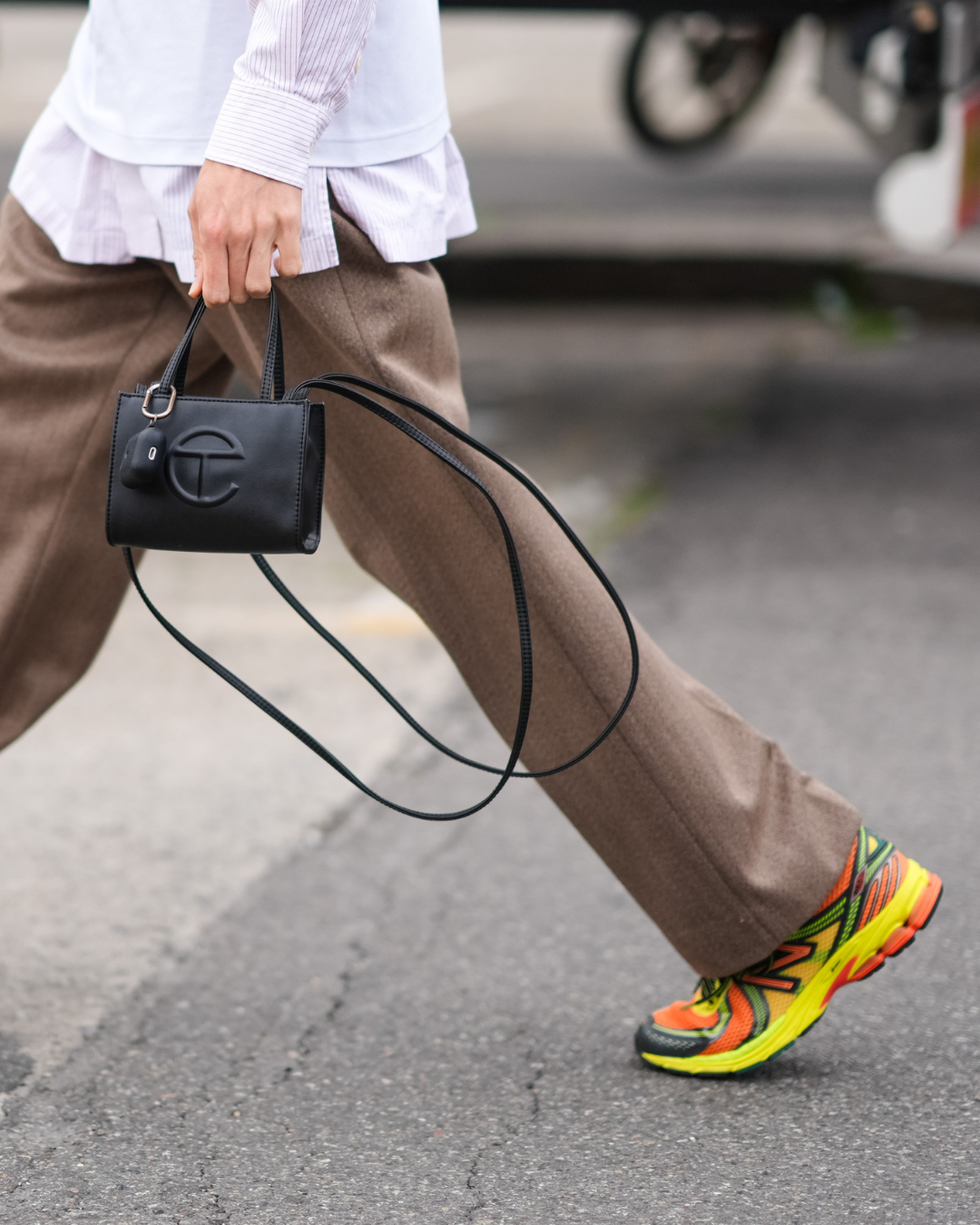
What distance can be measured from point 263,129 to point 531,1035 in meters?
1.12

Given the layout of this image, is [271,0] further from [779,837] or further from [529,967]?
[529,967]

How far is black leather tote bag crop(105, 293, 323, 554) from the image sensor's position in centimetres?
160

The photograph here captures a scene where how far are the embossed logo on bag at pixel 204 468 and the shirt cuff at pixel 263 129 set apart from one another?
252 millimetres

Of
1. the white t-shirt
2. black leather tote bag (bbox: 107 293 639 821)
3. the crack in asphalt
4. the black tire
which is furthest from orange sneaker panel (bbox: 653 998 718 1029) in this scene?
the black tire

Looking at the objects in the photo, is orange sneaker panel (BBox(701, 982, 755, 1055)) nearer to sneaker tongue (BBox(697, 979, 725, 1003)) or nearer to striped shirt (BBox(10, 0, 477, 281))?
sneaker tongue (BBox(697, 979, 725, 1003))

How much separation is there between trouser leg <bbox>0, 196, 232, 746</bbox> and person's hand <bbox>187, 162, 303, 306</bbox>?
0.29 m

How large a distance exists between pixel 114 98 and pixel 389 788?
134 centimetres

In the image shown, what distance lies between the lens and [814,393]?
18.8 ft

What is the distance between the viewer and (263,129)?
159cm

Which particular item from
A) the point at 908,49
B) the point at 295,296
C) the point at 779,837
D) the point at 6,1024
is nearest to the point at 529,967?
the point at 779,837

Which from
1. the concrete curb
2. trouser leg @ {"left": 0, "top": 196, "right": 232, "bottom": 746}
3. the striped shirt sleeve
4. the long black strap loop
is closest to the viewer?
the striped shirt sleeve

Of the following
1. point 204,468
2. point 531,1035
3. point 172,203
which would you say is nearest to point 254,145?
point 172,203

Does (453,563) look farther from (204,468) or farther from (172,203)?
(172,203)

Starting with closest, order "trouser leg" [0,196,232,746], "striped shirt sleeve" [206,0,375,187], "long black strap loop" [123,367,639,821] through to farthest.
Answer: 1. "striped shirt sleeve" [206,0,375,187]
2. "long black strap loop" [123,367,639,821]
3. "trouser leg" [0,196,232,746]
